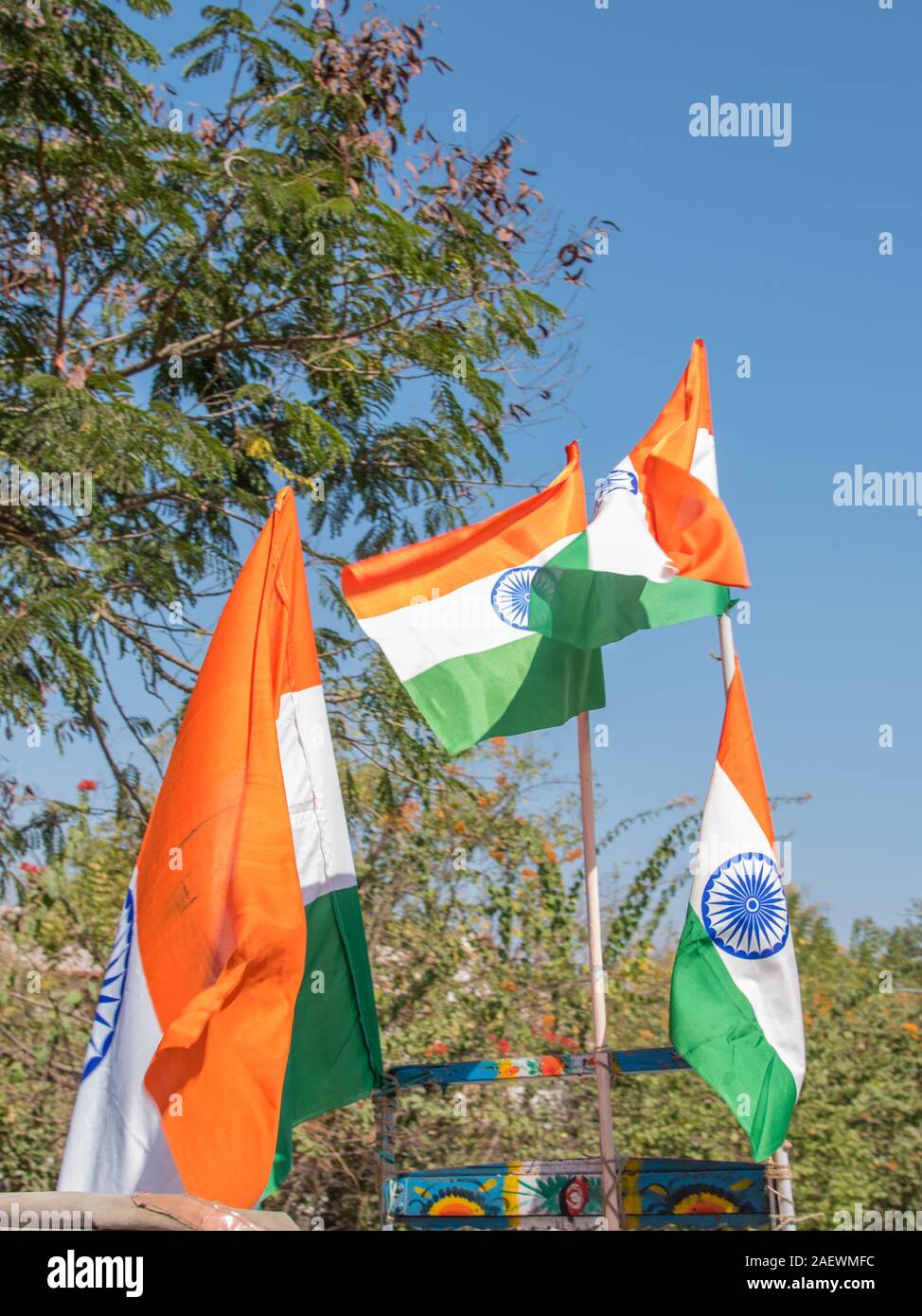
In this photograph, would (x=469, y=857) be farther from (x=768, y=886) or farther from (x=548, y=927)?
(x=768, y=886)

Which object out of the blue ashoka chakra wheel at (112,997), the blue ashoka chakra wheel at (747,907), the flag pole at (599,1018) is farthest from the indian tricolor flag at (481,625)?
the blue ashoka chakra wheel at (112,997)

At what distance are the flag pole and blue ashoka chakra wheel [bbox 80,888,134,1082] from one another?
158cm

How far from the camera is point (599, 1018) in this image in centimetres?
483

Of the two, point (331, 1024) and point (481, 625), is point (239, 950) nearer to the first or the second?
point (331, 1024)

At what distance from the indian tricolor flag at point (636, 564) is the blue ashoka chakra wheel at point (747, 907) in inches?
40.6

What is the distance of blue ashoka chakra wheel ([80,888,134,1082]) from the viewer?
4543 millimetres

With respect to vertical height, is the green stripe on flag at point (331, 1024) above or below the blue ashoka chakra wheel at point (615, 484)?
below

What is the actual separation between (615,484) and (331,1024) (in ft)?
7.76

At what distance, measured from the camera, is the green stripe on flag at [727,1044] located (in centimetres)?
451

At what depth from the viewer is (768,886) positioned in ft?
15.7

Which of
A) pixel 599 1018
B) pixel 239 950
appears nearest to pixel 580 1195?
pixel 599 1018

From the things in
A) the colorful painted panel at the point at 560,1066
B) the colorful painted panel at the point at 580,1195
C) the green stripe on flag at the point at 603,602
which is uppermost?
the green stripe on flag at the point at 603,602

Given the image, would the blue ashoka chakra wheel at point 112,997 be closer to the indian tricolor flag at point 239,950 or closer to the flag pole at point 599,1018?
the indian tricolor flag at point 239,950
